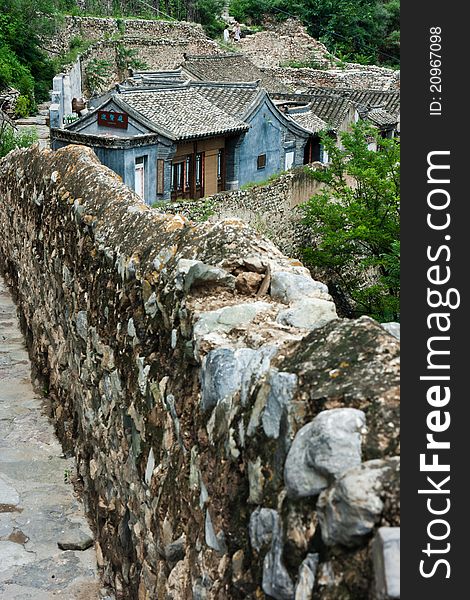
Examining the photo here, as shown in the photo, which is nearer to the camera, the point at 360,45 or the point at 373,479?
the point at 373,479

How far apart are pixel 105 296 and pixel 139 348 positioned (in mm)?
793

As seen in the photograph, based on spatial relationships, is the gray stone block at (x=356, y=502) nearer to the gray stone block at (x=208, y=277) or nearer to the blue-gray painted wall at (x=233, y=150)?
the gray stone block at (x=208, y=277)

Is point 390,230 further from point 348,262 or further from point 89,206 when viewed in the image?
point 89,206

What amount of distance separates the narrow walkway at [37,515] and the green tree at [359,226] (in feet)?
34.8

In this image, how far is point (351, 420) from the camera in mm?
2082

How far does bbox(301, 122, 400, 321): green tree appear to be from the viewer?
687 inches

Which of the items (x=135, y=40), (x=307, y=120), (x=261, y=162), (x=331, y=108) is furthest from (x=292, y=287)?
(x=135, y=40)

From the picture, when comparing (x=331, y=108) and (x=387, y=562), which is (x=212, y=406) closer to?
(x=387, y=562)

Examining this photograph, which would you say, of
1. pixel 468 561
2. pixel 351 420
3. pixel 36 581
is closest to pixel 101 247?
pixel 36 581

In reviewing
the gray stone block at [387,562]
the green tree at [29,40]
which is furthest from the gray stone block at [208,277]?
the green tree at [29,40]

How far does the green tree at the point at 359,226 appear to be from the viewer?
17.5 meters

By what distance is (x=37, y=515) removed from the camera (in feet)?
16.8

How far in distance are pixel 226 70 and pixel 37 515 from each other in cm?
3064

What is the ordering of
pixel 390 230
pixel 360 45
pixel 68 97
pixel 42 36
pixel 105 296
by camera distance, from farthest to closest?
1. pixel 360 45
2. pixel 42 36
3. pixel 68 97
4. pixel 390 230
5. pixel 105 296
